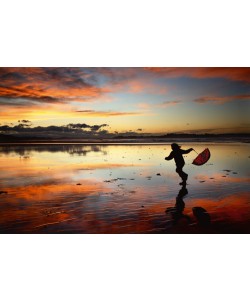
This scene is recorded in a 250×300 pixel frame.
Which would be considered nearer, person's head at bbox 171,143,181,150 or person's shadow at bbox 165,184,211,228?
person's shadow at bbox 165,184,211,228

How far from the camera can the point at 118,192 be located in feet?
16.7

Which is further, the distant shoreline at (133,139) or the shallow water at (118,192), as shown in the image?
the distant shoreline at (133,139)

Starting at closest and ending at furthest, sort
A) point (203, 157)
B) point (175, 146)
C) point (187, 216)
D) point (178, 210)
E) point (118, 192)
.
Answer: point (187, 216) → point (178, 210) → point (118, 192) → point (175, 146) → point (203, 157)

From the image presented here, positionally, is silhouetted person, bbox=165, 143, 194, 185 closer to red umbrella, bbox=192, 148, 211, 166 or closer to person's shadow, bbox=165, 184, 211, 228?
red umbrella, bbox=192, 148, 211, 166

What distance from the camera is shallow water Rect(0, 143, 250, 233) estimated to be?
4480mm

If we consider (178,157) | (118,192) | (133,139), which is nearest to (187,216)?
(118,192)

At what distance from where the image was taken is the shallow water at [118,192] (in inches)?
176

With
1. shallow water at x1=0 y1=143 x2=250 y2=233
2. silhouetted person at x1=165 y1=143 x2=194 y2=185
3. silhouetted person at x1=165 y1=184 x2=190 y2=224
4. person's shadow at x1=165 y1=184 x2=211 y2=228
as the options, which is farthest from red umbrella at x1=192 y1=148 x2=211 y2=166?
person's shadow at x1=165 y1=184 x2=211 y2=228

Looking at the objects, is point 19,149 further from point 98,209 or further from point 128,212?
point 128,212

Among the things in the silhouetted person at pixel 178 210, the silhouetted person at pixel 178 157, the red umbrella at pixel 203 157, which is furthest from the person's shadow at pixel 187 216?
the red umbrella at pixel 203 157

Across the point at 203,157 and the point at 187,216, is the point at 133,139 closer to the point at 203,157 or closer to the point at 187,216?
the point at 203,157

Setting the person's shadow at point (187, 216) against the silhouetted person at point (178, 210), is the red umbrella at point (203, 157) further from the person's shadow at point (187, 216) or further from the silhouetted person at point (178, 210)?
the person's shadow at point (187, 216)

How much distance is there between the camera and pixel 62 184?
529 cm

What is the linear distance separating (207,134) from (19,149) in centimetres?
324
